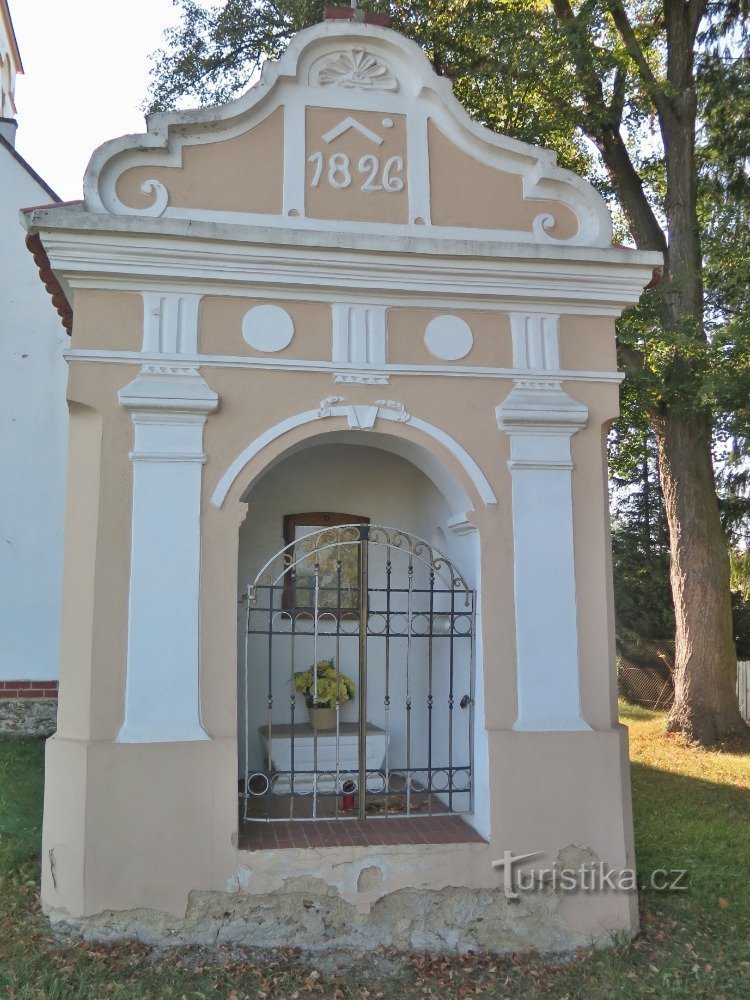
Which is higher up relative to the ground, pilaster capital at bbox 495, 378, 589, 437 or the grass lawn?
pilaster capital at bbox 495, 378, 589, 437

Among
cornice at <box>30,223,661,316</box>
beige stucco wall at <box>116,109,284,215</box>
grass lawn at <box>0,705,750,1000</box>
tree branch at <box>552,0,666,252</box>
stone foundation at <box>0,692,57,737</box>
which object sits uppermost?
tree branch at <box>552,0,666,252</box>

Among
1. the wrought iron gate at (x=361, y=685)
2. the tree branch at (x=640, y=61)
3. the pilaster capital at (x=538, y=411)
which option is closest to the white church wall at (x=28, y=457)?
the wrought iron gate at (x=361, y=685)

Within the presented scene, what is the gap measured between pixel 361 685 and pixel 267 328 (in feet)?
7.20

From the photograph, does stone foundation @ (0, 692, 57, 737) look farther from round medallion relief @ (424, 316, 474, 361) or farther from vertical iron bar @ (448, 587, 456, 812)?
round medallion relief @ (424, 316, 474, 361)

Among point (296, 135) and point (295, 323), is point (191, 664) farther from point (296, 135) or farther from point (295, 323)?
point (296, 135)

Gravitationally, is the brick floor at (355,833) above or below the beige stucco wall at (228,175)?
below

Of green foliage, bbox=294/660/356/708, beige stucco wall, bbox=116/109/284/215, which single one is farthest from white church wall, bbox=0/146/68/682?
beige stucco wall, bbox=116/109/284/215

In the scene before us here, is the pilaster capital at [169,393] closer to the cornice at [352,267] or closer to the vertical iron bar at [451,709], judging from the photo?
the cornice at [352,267]

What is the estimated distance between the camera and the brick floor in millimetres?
5016

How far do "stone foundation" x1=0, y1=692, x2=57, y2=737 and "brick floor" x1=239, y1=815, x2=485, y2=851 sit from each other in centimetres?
489

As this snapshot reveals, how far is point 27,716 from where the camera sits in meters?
9.43

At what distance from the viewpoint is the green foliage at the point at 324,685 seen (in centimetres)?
642
